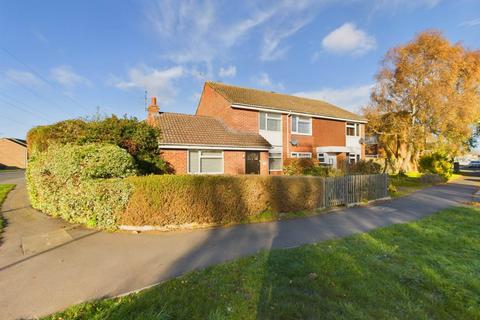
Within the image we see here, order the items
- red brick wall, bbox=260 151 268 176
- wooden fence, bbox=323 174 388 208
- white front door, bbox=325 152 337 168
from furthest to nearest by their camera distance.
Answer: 1. white front door, bbox=325 152 337 168
2. red brick wall, bbox=260 151 268 176
3. wooden fence, bbox=323 174 388 208

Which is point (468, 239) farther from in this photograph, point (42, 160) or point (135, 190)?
point (42, 160)

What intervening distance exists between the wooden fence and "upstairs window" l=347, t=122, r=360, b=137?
34.8 ft

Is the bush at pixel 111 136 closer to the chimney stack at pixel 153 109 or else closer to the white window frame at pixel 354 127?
the chimney stack at pixel 153 109

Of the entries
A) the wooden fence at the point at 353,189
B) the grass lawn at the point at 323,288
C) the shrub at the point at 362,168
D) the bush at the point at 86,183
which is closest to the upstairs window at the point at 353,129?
the shrub at the point at 362,168

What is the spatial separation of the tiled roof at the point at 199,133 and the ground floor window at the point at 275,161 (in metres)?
1.85

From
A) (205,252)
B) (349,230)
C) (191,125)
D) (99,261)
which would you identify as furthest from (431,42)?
(99,261)

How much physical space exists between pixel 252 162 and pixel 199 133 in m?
3.78

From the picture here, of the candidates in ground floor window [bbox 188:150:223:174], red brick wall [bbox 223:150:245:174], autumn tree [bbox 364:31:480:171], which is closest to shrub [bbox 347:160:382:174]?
red brick wall [bbox 223:150:245:174]

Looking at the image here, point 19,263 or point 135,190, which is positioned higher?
point 135,190

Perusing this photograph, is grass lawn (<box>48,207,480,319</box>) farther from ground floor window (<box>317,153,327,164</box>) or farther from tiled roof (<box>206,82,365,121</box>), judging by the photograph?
ground floor window (<box>317,153,327,164</box>)

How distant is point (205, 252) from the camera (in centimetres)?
528

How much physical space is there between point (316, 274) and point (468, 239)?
4.90 m

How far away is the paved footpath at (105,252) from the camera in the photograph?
3689 millimetres

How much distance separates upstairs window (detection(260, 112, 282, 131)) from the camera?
17.6 metres
